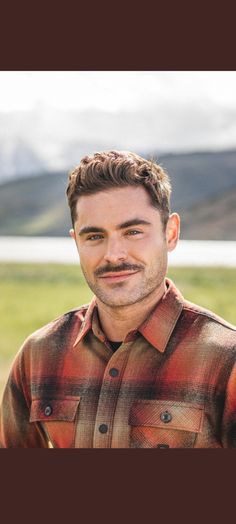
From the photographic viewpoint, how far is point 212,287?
8656 millimetres

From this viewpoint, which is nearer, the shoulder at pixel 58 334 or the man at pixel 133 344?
the man at pixel 133 344

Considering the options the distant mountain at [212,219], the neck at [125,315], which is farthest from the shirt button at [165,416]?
the distant mountain at [212,219]

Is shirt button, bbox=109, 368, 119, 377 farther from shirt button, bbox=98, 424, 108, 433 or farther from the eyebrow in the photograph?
the eyebrow

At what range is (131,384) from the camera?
7.79ft

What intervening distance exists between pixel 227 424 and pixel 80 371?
20.4 inches

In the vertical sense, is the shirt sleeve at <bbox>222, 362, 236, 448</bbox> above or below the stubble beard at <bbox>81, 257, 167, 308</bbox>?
below

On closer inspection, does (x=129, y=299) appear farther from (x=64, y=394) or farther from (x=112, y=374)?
(x=64, y=394)

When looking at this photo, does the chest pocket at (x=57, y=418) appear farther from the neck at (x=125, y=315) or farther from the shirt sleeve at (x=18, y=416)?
the neck at (x=125, y=315)

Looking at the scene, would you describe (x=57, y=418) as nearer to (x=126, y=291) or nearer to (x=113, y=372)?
(x=113, y=372)

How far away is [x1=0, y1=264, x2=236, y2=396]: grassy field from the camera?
774cm

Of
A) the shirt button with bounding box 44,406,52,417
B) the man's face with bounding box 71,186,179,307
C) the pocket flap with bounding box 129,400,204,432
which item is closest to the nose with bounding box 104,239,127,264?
the man's face with bounding box 71,186,179,307

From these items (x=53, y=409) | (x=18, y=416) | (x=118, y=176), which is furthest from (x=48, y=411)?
(x=118, y=176)

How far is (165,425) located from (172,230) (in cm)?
62

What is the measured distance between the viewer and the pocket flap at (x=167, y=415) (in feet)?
7.41
